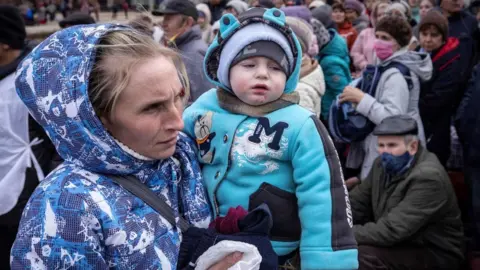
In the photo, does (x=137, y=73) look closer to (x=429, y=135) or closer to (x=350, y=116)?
(x=350, y=116)

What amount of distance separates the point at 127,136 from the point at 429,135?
13.9 ft

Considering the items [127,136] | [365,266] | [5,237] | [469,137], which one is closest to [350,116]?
[469,137]

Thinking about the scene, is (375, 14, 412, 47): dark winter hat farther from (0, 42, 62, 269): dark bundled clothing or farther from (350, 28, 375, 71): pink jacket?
(0, 42, 62, 269): dark bundled clothing

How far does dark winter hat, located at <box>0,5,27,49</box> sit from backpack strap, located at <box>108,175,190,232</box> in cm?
248

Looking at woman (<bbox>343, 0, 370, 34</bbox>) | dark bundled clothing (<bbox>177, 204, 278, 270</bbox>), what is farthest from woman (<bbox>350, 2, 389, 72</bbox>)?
dark bundled clothing (<bbox>177, 204, 278, 270</bbox>)

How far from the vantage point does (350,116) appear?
14.4ft

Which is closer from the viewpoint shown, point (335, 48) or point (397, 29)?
point (397, 29)

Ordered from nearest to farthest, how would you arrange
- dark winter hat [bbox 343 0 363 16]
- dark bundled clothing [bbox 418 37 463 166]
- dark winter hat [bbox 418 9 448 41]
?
dark bundled clothing [bbox 418 37 463 166], dark winter hat [bbox 418 9 448 41], dark winter hat [bbox 343 0 363 16]

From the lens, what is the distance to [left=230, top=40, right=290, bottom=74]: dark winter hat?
1831 millimetres

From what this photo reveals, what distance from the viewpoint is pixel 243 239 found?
1.49 meters

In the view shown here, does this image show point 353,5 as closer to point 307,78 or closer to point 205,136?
point 307,78

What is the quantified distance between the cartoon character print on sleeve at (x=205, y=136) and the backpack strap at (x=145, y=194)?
0.33 meters

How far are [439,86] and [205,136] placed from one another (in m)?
3.69

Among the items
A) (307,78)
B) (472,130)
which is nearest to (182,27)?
(307,78)
